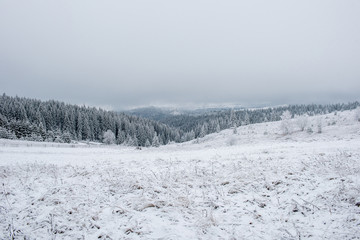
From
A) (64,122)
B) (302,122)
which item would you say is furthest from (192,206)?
(64,122)

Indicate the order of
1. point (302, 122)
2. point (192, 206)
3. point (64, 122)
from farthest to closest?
1. point (64, 122)
2. point (302, 122)
3. point (192, 206)

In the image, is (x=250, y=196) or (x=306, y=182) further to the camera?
(x=306, y=182)

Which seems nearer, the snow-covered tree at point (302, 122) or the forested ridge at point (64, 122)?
the snow-covered tree at point (302, 122)

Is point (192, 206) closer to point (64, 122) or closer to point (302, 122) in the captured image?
point (302, 122)

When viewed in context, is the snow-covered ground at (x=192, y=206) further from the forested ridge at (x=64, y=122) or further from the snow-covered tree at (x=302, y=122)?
the forested ridge at (x=64, y=122)

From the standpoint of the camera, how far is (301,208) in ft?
15.2

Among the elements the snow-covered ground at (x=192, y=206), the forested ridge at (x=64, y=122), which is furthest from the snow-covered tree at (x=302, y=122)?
the forested ridge at (x=64, y=122)

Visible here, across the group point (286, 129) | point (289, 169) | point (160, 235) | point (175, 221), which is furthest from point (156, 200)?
point (286, 129)

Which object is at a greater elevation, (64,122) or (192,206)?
(64,122)

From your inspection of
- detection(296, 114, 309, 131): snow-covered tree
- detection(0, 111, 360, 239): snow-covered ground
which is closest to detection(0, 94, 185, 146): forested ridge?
detection(296, 114, 309, 131): snow-covered tree

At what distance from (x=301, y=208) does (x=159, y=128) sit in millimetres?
105389

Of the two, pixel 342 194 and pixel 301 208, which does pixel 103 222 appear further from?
pixel 342 194

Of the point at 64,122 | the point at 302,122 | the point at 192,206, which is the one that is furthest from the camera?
the point at 64,122

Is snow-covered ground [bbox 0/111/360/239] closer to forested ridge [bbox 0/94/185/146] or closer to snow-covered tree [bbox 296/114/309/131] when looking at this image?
snow-covered tree [bbox 296/114/309/131]
